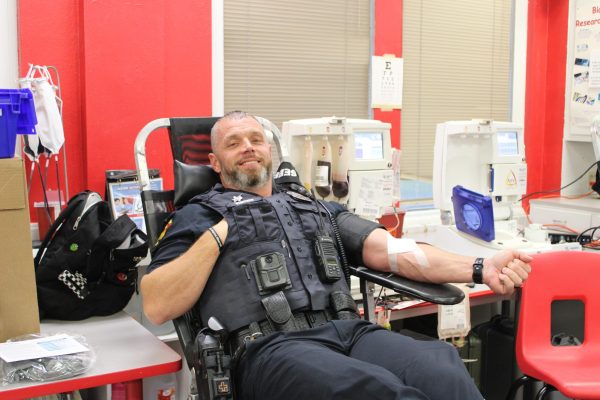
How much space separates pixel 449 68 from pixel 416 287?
8.55 ft

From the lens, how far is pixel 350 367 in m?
1.73

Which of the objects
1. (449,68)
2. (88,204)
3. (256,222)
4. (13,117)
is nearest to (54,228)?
(88,204)

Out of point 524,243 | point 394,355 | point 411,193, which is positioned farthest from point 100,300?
point 411,193

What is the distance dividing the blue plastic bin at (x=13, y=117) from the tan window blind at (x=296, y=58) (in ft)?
5.06

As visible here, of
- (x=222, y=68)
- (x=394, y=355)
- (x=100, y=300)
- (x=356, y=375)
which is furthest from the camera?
(x=222, y=68)

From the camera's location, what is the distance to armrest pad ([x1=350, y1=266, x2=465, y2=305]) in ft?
6.91

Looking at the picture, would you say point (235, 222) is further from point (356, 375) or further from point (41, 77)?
point (41, 77)

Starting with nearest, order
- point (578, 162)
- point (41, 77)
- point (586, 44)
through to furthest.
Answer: point (41, 77) < point (586, 44) < point (578, 162)

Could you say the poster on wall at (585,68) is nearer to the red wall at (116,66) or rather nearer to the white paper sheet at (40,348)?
the red wall at (116,66)

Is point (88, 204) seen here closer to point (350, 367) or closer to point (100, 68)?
point (100, 68)

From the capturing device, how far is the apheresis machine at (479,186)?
10.2ft

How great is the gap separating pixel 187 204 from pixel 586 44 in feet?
9.90

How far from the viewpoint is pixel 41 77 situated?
3004mm

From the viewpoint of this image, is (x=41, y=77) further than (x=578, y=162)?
No
